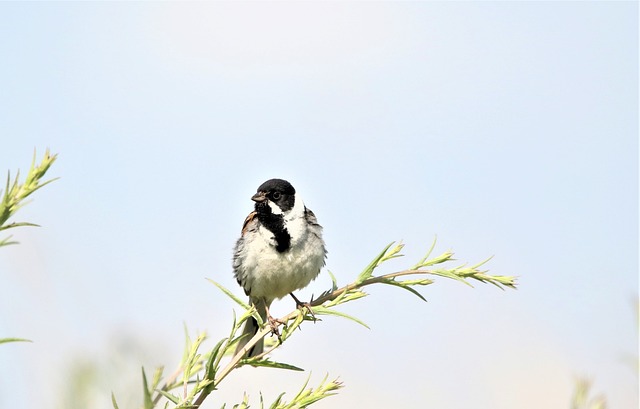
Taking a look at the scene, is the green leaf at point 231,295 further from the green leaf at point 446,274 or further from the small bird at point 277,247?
the small bird at point 277,247

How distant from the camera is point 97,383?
936 millimetres

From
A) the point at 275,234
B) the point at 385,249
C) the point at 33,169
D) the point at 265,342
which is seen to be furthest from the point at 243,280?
the point at 33,169

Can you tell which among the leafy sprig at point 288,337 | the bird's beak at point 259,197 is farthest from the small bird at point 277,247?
the leafy sprig at point 288,337

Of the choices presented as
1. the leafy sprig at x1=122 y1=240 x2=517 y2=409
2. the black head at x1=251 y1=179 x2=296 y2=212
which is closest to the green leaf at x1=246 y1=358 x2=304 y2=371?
the leafy sprig at x1=122 y1=240 x2=517 y2=409

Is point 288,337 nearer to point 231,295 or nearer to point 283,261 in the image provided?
point 231,295

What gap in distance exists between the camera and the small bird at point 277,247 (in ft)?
11.6

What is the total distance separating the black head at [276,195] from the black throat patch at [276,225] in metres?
0.03

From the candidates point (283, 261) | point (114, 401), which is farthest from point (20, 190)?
point (283, 261)

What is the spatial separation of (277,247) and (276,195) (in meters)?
0.30

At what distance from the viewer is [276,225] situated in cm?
362

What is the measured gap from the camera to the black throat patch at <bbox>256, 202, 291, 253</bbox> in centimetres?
355

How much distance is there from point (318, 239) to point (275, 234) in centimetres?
20

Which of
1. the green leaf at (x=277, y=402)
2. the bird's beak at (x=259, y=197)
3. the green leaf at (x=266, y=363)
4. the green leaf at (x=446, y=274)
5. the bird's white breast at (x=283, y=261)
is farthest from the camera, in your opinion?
the bird's beak at (x=259, y=197)

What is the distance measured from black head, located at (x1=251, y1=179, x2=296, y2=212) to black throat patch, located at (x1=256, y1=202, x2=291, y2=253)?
0.03 metres
